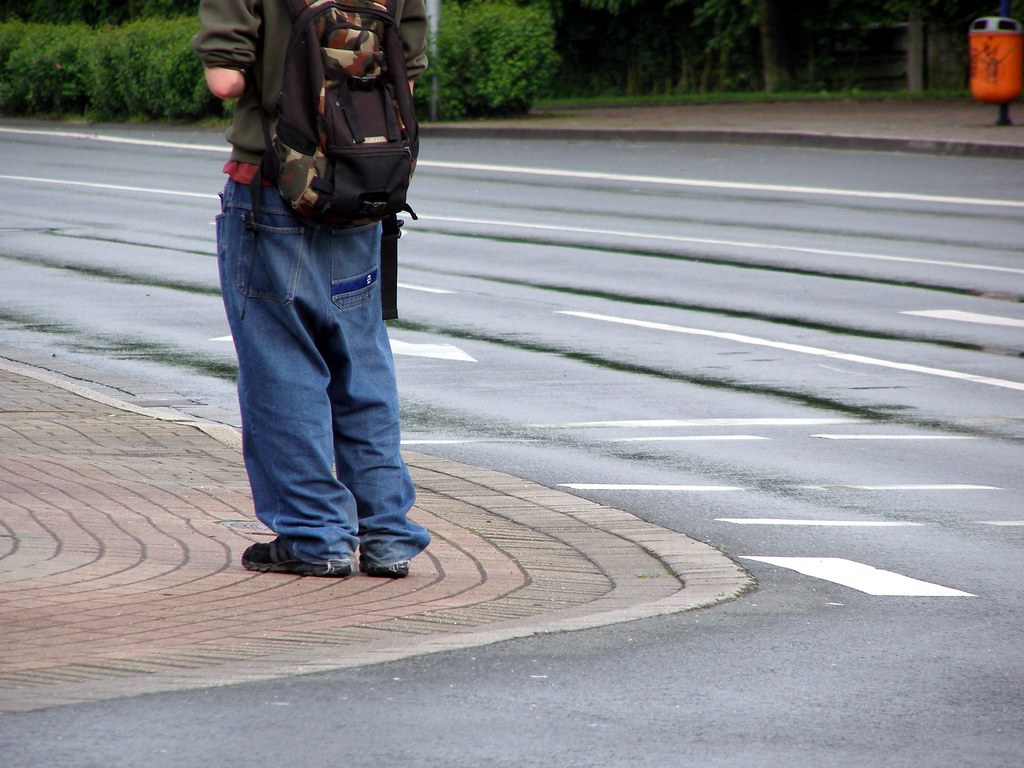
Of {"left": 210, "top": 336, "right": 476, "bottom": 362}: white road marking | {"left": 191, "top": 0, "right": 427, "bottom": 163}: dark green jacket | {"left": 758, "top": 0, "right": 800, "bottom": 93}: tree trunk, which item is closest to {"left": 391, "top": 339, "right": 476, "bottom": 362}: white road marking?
{"left": 210, "top": 336, "right": 476, "bottom": 362}: white road marking

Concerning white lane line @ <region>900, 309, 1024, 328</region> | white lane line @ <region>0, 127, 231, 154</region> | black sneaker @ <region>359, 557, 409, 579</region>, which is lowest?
white lane line @ <region>900, 309, 1024, 328</region>

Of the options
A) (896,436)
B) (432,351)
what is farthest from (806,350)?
(896,436)

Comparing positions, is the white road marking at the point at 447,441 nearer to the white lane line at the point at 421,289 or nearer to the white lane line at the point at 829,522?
the white lane line at the point at 829,522

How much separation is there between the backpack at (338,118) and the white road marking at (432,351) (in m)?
5.77

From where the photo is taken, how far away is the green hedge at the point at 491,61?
3572cm

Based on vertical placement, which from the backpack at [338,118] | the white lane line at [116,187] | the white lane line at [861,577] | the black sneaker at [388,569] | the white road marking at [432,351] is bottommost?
the white road marking at [432,351]

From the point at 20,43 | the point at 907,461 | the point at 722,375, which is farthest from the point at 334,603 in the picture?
the point at 20,43

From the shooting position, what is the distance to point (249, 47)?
208 inches

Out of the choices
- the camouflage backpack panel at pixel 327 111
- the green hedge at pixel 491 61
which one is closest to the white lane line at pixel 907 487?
the camouflage backpack panel at pixel 327 111

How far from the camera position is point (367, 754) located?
3.96 metres

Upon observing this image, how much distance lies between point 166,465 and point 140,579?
2.03 meters

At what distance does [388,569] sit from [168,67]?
34849 millimetres

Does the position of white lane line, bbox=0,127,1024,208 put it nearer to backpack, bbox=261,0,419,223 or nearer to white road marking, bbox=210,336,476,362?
white road marking, bbox=210,336,476,362

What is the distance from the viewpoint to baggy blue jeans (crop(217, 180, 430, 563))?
215 inches
